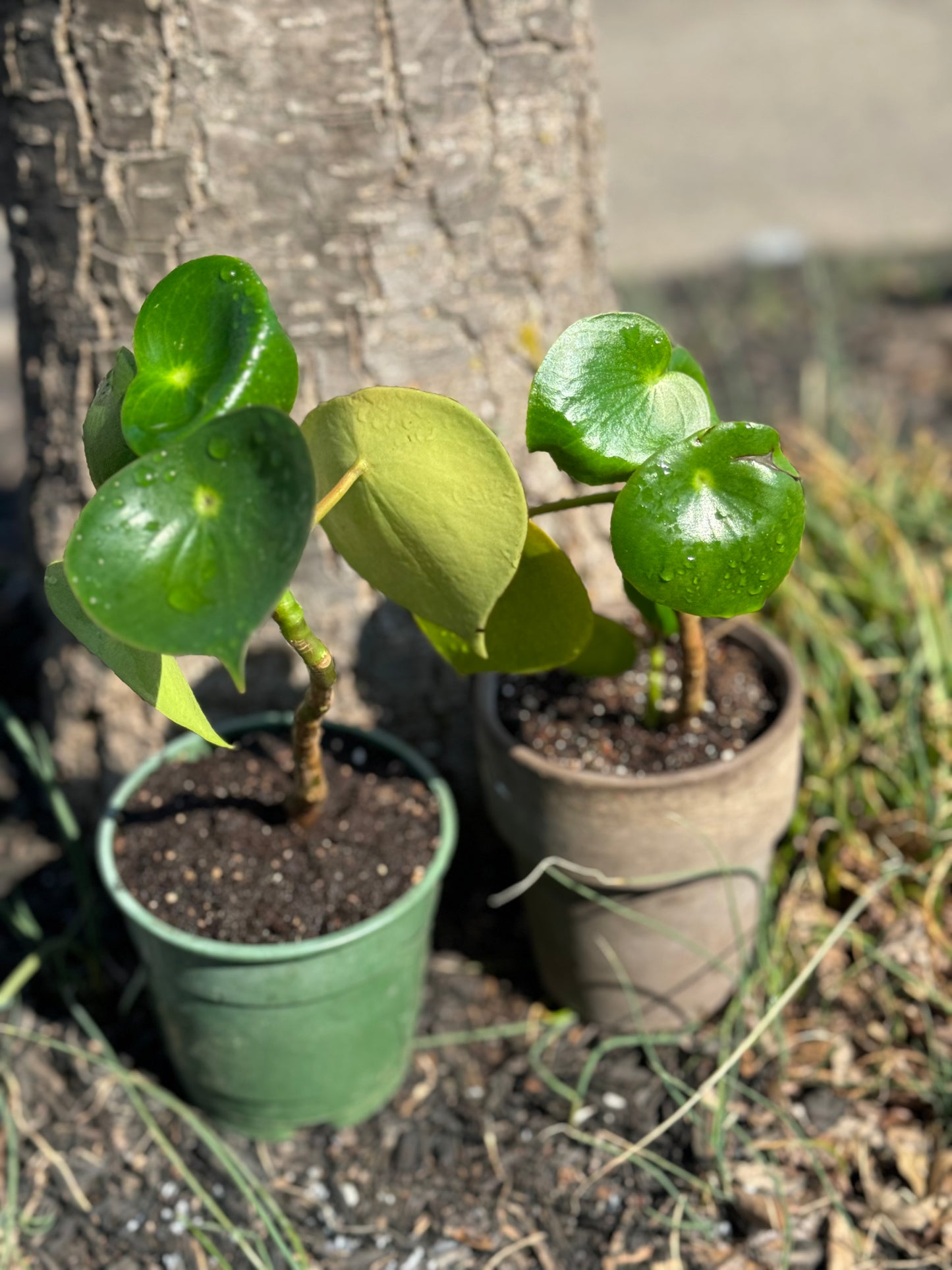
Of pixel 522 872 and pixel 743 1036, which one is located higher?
pixel 522 872

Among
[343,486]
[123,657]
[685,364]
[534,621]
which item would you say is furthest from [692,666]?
[123,657]

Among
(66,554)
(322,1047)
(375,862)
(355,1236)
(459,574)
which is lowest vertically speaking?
(355,1236)

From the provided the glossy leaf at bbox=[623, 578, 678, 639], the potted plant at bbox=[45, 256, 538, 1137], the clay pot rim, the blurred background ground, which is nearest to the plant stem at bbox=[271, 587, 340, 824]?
the potted plant at bbox=[45, 256, 538, 1137]

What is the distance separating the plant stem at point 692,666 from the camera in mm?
1217

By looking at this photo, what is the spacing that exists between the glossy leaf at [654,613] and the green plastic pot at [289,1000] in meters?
0.34

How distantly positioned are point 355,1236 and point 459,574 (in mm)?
838

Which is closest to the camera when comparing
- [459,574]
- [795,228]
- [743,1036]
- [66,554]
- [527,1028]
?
[66,554]

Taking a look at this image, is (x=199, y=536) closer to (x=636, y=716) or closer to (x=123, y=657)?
(x=123, y=657)

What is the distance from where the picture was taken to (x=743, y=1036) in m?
1.45

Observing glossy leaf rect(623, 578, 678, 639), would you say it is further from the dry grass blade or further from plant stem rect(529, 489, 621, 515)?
the dry grass blade

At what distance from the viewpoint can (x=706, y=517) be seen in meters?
0.92

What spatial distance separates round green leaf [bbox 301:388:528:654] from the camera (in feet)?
3.05

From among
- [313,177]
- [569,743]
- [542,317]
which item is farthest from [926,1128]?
[313,177]

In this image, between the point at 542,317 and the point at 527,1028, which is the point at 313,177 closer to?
the point at 542,317
